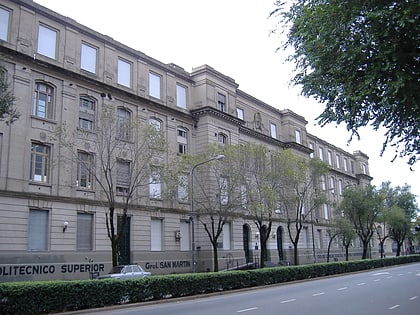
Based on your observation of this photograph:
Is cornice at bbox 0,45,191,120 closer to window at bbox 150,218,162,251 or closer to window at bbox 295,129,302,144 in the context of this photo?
window at bbox 150,218,162,251

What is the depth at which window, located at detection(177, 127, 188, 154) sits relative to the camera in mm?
38719

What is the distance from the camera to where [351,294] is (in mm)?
19969

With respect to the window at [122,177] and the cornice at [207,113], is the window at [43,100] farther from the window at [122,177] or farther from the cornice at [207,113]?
the cornice at [207,113]

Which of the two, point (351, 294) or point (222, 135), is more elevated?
point (222, 135)

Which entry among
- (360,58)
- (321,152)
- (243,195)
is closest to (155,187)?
(243,195)

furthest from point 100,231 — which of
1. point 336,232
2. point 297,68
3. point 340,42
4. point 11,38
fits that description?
point 336,232

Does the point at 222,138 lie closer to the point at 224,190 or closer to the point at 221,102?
the point at 221,102

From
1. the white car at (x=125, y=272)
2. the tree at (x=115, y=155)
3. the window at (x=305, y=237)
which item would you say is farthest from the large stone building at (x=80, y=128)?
the window at (x=305, y=237)

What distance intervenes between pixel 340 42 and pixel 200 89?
29158mm

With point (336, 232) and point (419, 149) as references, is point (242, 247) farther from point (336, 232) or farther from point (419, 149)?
point (419, 149)

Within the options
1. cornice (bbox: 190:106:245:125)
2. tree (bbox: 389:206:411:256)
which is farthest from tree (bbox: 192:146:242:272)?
tree (bbox: 389:206:411:256)

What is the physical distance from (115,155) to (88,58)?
757cm

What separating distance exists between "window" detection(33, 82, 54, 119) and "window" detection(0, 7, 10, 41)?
3.41 m

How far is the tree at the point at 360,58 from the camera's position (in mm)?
10852
